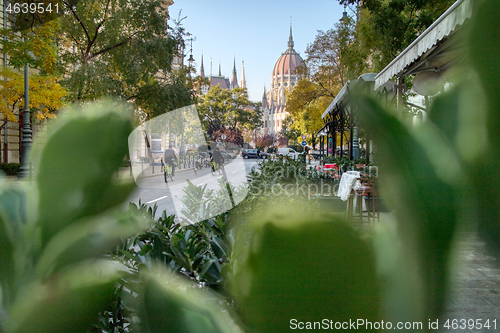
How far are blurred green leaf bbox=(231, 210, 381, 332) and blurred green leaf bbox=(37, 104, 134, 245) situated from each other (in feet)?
0.50

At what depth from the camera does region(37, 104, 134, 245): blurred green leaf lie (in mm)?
285

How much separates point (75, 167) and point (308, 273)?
0.20 metres

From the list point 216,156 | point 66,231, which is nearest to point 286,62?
point 216,156

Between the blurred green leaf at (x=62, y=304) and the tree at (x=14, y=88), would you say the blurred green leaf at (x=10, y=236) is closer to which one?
the blurred green leaf at (x=62, y=304)

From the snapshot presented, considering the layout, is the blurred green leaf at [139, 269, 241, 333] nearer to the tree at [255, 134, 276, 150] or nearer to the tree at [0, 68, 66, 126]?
the tree at [0, 68, 66, 126]

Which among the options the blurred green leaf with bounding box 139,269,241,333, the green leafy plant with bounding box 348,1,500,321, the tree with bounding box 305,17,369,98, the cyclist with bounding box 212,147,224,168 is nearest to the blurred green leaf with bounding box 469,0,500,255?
the green leafy plant with bounding box 348,1,500,321

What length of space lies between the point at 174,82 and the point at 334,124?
7.58m

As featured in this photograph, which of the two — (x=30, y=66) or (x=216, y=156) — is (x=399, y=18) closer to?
(x=216, y=156)

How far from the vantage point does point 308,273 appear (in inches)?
8.0

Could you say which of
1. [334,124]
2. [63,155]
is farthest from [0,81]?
[63,155]

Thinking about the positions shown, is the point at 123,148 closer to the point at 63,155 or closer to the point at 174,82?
the point at 63,155

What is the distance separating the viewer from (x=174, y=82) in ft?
53.8

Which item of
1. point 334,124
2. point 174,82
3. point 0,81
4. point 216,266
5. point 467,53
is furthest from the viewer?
point 174,82

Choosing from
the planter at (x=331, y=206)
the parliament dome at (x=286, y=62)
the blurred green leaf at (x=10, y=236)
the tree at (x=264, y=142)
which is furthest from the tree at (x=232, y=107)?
the parliament dome at (x=286, y=62)
